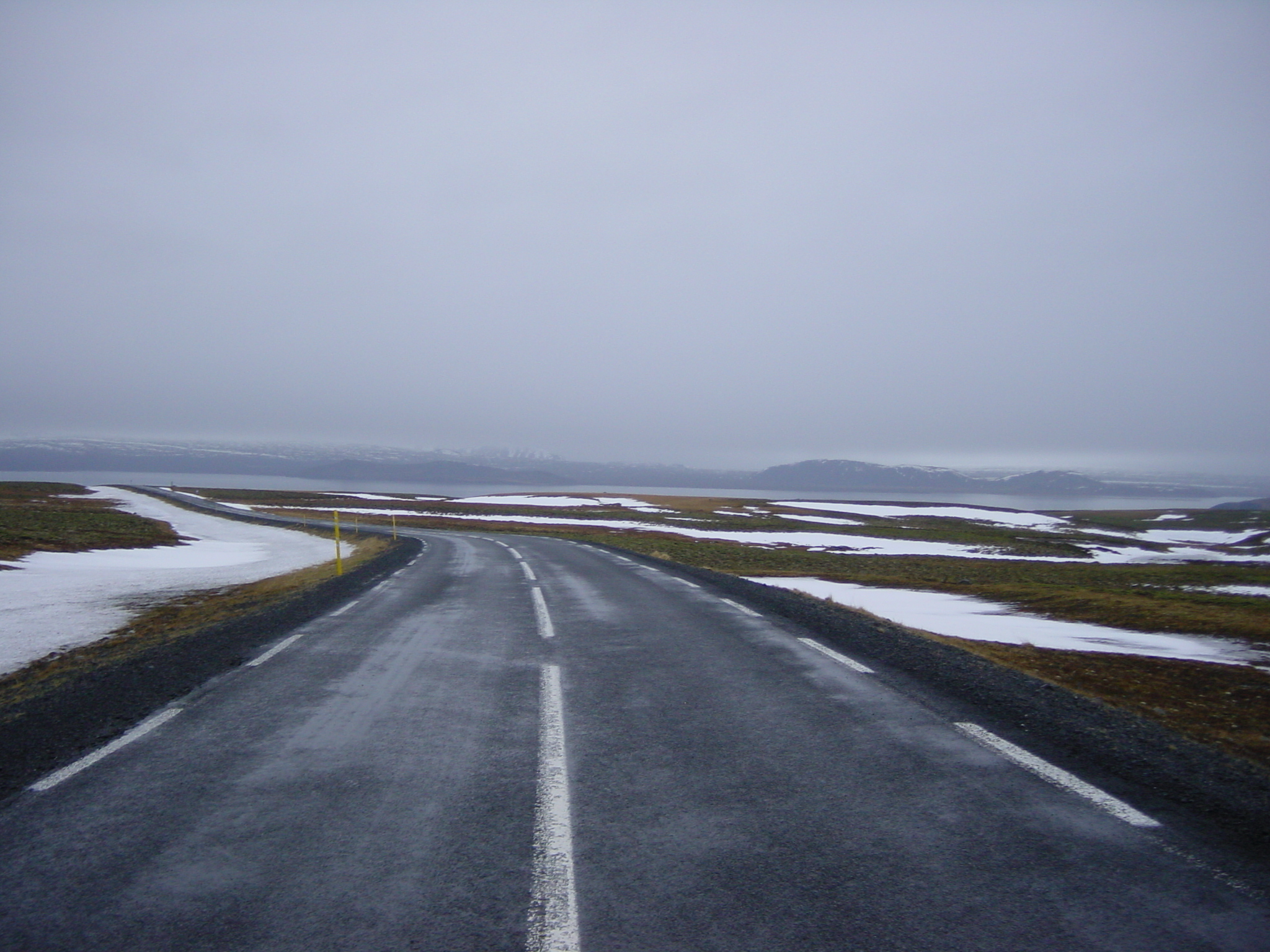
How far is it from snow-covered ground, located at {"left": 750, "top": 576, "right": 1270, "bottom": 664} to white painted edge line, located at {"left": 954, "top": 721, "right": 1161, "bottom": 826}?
21.0 ft

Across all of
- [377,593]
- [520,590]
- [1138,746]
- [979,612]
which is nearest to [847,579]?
[979,612]

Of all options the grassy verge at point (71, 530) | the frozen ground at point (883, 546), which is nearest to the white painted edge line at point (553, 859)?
the grassy verge at point (71, 530)

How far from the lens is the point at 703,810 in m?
4.32

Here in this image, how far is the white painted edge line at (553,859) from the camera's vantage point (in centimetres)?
303

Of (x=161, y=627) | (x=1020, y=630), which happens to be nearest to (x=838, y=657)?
(x=1020, y=630)

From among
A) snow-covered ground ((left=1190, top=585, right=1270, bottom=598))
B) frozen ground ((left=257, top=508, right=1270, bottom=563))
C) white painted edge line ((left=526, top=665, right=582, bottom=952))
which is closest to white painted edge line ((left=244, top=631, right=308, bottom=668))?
white painted edge line ((left=526, top=665, right=582, bottom=952))

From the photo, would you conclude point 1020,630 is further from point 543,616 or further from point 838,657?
point 543,616

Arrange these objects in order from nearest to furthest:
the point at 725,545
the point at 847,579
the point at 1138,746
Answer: the point at 1138,746
the point at 847,579
the point at 725,545

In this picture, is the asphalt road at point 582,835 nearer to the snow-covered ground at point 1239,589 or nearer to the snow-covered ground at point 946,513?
the snow-covered ground at point 1239,589

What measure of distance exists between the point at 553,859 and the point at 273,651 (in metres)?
6.72

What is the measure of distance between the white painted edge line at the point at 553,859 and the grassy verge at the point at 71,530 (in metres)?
25.3

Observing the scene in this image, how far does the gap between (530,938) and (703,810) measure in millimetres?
1599

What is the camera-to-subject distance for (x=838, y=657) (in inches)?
342

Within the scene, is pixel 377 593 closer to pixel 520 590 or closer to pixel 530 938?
pixel 520 590
